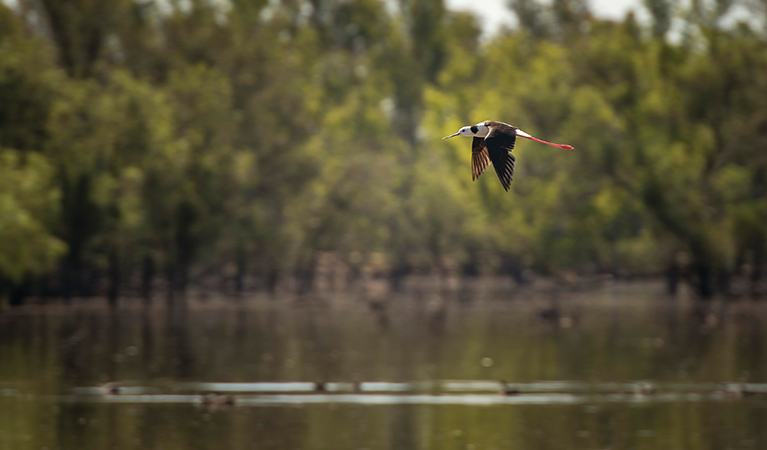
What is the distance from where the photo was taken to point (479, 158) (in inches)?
650

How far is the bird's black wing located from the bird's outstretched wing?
14.7 inches

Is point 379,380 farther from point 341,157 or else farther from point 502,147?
point 341,157

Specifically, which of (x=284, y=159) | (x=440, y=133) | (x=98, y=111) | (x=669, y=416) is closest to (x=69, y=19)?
(x=98, y=111)

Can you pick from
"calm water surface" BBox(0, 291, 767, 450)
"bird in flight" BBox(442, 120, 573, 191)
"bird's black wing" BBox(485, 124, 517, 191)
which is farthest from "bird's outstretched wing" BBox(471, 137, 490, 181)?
"calm water surface" BBox(0, 291, 767, 450)

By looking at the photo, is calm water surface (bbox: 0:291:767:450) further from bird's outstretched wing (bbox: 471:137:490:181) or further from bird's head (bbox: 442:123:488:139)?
bird's head (bbox: 442:123:488:139)

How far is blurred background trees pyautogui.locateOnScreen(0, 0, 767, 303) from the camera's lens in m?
81.8

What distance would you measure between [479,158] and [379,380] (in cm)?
3349

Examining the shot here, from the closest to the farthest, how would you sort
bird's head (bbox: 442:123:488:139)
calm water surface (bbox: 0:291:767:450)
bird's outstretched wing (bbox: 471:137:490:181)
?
bird's head (bbox: 442:123:488:139) → bird's outstretched wing (bbox: 471:137:490:181) → calm water surface (bbox: 0:291:767:450)

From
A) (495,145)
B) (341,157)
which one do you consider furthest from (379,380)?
(341,157)

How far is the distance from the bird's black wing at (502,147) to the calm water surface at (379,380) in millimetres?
19997

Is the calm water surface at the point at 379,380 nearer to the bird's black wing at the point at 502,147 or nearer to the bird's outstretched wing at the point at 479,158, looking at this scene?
the bird's outstretched wing at the point at 479,158

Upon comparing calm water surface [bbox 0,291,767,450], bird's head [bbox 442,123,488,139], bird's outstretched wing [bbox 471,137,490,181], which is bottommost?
calm water surface [bbox 0,291,767,450]

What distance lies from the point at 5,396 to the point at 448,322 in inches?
1570

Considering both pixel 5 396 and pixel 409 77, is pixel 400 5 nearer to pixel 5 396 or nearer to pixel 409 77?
pixel 409 77
